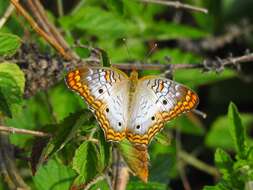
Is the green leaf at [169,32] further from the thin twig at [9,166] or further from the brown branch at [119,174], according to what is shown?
the thin twig at [9,166]

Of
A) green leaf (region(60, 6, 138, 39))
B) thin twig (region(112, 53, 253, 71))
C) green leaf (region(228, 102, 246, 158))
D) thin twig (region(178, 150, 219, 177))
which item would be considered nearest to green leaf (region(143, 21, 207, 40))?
green leaf (region(60, 6, 138, 39))

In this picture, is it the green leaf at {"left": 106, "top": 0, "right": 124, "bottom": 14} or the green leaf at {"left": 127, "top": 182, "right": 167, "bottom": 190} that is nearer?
the green leaf at {"left": 127, "top": 182, "right": 167, "bottom": 190}

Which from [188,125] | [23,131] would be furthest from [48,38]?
[188,125]

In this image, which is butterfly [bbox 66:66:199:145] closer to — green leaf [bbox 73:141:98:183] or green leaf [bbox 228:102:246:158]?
green leaf [bbox 73:141:98:183]

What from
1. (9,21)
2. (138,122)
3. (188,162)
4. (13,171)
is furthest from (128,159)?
(188,162)

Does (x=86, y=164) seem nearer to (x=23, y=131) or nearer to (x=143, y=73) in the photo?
(x=23, y=131)

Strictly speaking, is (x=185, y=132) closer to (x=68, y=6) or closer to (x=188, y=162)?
(x=188, y=162)
